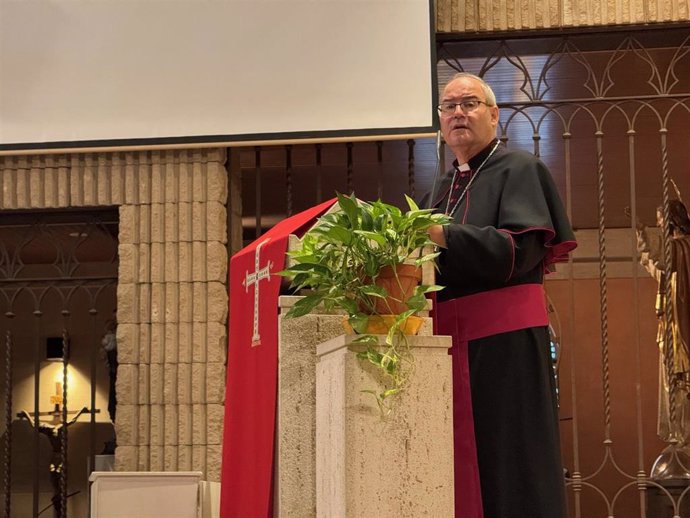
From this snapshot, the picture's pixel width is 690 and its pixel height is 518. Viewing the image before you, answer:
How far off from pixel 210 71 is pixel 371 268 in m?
2.98

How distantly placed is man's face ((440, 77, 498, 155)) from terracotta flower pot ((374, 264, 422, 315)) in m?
0.70

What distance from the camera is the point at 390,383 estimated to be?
244 centimetres

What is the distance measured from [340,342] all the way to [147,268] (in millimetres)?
2975

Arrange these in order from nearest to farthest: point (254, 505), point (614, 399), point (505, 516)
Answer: point (505, 516), point (254, 505), point (614, 399)

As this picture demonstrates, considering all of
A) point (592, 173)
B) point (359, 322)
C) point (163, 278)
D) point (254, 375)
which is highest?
point (592, 173)

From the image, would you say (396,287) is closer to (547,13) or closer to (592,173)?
(547,13)

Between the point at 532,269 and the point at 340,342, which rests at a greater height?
the point at 532,269

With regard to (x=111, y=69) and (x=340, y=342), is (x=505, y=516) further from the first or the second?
(x=111, y=69)

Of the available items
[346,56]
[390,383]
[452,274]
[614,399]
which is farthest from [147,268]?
[614,399]

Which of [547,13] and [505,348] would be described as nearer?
[505,348]

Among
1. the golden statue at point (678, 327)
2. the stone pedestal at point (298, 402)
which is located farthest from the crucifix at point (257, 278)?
the golden statue at point (678, 327)

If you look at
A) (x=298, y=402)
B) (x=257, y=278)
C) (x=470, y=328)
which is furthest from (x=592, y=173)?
(x=298, y=402)

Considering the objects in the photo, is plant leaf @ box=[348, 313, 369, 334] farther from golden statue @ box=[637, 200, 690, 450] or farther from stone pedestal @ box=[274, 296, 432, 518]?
golden statue @ box=[637, 200, 690, 450]

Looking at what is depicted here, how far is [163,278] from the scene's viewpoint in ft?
17.4
